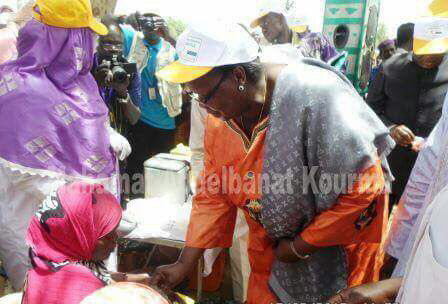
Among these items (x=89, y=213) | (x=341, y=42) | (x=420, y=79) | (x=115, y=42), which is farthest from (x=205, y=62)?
(x=341, y=42)

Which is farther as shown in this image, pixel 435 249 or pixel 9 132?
pixel 9 132

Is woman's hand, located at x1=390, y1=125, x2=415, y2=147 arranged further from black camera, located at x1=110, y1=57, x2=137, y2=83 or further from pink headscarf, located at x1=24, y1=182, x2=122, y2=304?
pink headscarf, located at x1=24, y1=182, x2=122, y2=304

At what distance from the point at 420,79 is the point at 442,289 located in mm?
2809

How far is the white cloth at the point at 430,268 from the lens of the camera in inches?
27.6

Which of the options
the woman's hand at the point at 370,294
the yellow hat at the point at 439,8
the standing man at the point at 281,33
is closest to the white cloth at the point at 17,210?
the woman's hand at the point at 370,294

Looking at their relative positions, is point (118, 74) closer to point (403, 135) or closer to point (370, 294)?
point (403, 135)

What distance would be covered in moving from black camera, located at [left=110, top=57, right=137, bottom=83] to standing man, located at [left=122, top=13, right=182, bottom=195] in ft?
2.49

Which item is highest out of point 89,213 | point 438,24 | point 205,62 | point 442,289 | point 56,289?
point 438,24

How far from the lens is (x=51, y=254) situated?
1.35 metres

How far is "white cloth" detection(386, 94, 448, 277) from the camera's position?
1.98 m

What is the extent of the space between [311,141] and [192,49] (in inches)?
20.2

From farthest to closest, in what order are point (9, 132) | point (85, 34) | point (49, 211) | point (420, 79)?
point (420, 79), point (85, 34), point (9, 132), point (49, 211)

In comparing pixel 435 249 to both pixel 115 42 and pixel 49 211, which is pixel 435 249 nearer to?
pixel 49 211

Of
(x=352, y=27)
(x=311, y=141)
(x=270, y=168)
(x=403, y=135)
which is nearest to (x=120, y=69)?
(x=270, y=168)
